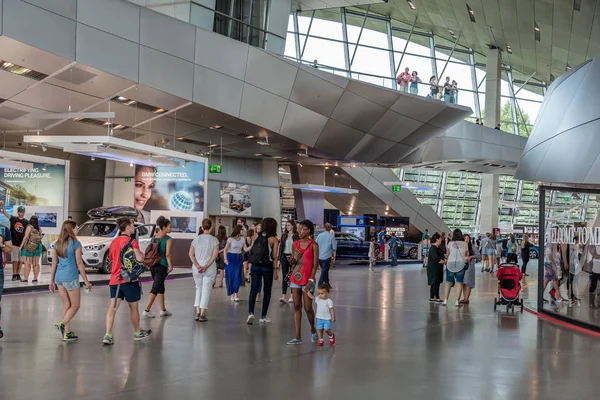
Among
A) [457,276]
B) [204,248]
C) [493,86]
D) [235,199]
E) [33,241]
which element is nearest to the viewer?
[204,248]

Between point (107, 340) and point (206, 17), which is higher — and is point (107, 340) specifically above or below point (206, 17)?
below

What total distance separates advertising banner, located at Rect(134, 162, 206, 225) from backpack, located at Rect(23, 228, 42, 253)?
6.90 metres

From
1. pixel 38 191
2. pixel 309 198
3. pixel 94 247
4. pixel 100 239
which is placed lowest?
pixel 94 247

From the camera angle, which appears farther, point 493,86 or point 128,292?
point 493,86

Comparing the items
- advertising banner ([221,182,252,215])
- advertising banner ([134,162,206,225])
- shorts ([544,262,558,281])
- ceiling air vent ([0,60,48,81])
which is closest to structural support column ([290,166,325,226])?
advertising banner ([221,182,252,215])

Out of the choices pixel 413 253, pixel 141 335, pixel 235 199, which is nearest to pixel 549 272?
pixel 141 335

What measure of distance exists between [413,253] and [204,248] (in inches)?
1352

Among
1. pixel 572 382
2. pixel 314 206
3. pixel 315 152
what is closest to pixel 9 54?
pixel 572 382

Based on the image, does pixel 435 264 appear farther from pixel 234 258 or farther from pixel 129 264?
pixel 129 264

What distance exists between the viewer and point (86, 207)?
110ft

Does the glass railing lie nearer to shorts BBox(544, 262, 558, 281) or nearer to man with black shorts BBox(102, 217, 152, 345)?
shorts BBox(544, 262, 558, 281)

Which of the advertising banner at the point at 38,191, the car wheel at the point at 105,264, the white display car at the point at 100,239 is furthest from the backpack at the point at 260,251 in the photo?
the car wheel at the point at 105,264

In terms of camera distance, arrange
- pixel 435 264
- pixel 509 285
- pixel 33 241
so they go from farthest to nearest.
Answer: pixel 33 241, pixel 435 264, pixel 509 285

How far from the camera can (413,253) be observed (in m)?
45.7
